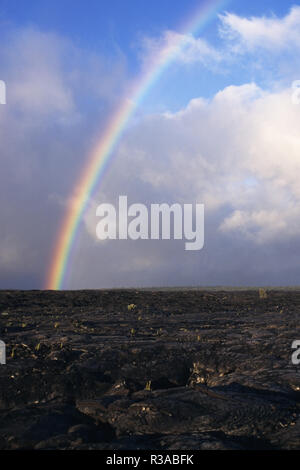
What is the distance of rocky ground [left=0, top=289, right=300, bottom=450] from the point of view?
688 centimetres

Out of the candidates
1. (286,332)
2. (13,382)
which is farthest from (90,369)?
(286,332)

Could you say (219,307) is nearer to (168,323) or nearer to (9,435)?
(168,323)

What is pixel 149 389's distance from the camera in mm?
9148

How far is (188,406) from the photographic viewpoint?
7.85 meters

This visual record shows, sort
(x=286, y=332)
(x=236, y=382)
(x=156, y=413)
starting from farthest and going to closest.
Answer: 1. (x=286, y=332)
2. (x=236, y=382)
3. (x=156, y=413)

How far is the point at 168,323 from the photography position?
18297mm

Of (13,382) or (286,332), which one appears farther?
(286,332)

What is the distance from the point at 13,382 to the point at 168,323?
31.8 ft

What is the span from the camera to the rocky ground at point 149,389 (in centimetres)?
688
